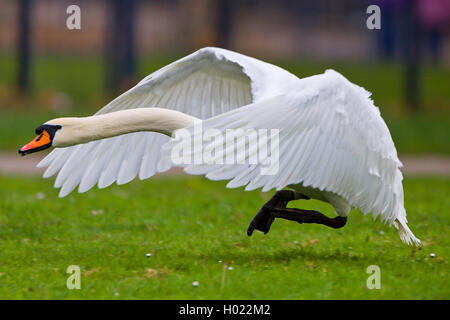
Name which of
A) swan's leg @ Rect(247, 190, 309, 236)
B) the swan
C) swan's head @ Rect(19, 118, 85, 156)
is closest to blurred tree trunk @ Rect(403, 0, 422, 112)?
the swan

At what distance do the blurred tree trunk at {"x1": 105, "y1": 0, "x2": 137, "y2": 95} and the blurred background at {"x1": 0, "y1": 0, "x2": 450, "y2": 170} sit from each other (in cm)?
3

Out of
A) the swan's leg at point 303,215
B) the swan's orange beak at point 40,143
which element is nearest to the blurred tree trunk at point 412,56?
the swan's leg at point 303,215

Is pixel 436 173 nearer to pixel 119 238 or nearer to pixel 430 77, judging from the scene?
pixel 119 238

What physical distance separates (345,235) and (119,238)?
6.17 feet

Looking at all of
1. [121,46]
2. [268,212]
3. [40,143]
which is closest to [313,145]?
[268,212]

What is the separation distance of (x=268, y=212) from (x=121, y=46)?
12161 mm

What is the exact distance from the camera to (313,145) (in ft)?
16.3

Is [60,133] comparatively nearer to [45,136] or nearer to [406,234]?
[45,136]

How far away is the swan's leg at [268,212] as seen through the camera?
582 centimetres

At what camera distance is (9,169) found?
1180cm

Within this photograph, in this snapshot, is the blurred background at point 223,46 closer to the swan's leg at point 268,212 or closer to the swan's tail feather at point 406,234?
the swan's tail feather at point 406,234

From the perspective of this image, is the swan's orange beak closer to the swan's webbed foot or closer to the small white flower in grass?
the swan's webbed foot

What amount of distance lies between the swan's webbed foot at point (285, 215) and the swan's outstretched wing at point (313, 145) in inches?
15.6

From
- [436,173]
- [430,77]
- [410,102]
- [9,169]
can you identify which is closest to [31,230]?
[9,169]
